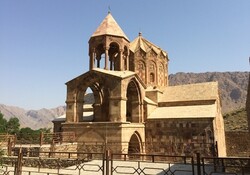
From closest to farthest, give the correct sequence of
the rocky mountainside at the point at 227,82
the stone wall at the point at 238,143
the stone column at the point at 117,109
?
the stone column at the point at 117,109
the stone wall at the point at 238,143
the rocky mountainside at the point at 227,82

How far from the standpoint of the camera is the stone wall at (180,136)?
15945 mm

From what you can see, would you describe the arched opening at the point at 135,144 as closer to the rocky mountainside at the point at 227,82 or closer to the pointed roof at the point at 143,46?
the pointed roof at the point at 143,46

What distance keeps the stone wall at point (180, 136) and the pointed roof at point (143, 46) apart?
8640 mm

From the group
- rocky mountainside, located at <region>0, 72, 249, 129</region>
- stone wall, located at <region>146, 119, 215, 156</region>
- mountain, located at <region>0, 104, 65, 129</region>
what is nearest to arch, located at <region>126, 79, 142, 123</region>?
stone wall, located at <region>146, 119, 215, 156</region>

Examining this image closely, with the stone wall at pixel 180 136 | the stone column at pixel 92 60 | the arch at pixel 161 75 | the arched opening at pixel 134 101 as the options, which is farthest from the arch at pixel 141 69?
the stone wall at pixel 180 136

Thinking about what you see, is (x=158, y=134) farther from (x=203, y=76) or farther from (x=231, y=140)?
(x=203, y=76)

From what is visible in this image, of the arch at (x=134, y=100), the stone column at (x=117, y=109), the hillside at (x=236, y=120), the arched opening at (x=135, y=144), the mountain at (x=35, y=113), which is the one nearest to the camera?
the stone column at (x=117, y=109)

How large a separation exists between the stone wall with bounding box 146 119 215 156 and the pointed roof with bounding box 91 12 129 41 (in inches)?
297

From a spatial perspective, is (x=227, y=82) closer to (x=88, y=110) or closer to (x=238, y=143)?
(x=238, y=143)

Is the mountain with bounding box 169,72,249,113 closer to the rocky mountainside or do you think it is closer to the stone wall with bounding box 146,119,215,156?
the rocky mountainside

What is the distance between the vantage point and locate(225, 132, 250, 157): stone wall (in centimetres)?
2382

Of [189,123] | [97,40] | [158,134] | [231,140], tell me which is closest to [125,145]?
[158,134]

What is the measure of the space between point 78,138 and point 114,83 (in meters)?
4.63

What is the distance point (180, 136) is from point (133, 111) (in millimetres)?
3966
